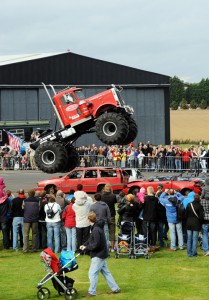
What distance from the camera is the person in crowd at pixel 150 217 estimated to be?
22.1m

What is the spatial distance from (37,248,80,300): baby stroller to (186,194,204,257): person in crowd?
4.68 metres

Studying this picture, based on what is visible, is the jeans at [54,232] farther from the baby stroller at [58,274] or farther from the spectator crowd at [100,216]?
the baby stroller at [58,274]

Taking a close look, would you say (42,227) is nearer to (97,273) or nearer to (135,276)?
(135,276)

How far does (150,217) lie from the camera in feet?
72.5

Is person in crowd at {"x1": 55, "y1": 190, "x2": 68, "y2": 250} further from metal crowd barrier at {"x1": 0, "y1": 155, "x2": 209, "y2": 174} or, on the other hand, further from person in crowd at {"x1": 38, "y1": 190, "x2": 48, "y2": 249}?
metal crowd barrier at {"x1": 0, "y1": 155, "x2": 209, "y2": 174}

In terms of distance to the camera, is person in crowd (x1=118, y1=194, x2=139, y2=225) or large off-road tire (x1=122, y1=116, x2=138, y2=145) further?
large off-road tire (x1=122, y1=116, x2=138, y2=145)

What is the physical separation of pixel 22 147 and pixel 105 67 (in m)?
21.7

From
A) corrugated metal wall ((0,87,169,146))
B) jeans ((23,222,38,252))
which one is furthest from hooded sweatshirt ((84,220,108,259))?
corrugated metal wall ((0,87,169,146))

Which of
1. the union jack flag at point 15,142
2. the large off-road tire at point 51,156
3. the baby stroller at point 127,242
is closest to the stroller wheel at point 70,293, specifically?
the baby stroller at point 127,242

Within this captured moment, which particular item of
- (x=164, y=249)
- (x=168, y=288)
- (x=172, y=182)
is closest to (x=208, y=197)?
(x=164, y=249)

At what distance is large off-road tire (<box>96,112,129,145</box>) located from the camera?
902 inches

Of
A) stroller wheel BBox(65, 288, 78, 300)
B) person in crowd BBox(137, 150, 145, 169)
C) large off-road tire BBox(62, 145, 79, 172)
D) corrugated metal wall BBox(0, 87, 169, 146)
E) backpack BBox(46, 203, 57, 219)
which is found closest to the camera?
stroller wheel BBox(65, 288, 78, 300)

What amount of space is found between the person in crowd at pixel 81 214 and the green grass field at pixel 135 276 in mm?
638

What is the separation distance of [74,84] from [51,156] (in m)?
43.8
